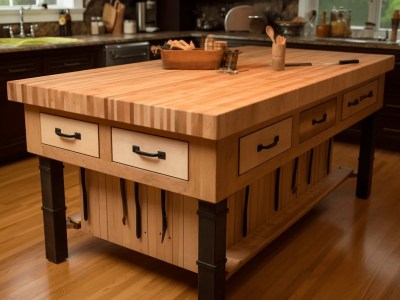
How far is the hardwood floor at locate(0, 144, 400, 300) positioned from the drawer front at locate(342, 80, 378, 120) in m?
0.63

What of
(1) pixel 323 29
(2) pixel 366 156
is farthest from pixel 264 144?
(1) pixel 323 29

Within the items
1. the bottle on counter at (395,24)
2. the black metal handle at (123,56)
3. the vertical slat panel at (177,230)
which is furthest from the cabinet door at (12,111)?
the bottle on counter at (395,24)

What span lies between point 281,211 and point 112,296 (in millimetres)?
933

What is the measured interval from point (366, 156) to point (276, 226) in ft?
3.41

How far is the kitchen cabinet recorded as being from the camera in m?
3.69

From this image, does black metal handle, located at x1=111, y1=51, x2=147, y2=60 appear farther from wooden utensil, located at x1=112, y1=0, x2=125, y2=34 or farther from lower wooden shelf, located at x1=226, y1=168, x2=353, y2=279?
lower wooden shelf, located at x1=226, y1=168, x2=353, y2=279

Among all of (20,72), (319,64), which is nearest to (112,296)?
(319,64)

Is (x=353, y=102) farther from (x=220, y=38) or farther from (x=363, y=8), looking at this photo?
(x=363, y=8)

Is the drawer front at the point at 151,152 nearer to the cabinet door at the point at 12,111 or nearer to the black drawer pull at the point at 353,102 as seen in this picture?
the black drawer pull at the point at 353,102

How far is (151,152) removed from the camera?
5.85 ft

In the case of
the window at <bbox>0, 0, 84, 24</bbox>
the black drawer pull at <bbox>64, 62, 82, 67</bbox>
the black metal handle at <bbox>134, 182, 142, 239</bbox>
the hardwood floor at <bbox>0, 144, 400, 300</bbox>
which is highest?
the window at <bbox>0, 0, 84, 24</bbox>

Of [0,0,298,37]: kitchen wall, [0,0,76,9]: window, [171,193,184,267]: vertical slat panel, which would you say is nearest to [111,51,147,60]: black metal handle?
[0,0,298,37]: kitchen wall

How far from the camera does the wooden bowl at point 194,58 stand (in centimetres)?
241

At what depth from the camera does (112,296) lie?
2.16 m
